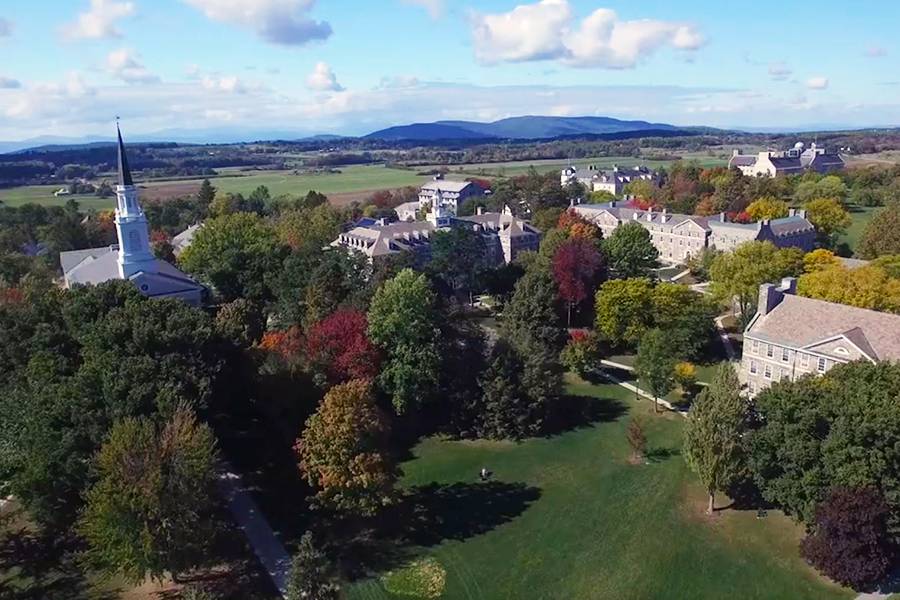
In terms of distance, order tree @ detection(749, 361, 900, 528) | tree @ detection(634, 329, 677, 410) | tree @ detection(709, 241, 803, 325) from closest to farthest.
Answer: tree @ detection(749, 361, 900, 528), tree @ detection(634, 329, 677, 410), tree @ detection(709, 241, 803, 325)

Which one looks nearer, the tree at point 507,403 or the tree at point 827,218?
the tree at point 507,403

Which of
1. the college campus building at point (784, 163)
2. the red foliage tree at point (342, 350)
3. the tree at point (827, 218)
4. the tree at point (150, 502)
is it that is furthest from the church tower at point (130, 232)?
the college campus building at point (784, 163)

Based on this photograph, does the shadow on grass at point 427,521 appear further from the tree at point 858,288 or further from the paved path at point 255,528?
the tree at point 858,288

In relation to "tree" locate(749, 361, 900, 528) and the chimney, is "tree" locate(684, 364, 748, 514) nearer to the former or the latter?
"tree" locate(749, 361, 900, 528)

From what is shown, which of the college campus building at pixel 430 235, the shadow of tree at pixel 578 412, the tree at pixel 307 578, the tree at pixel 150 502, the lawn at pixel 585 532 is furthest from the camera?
the college campus building at pixel 430 235

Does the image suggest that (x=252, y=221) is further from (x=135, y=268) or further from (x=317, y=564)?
(x=317, y=564)

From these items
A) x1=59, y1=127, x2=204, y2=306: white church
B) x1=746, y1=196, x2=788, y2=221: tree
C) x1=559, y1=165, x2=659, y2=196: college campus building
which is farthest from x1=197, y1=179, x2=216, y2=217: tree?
x1=746, y1=196, x2=788, y2=221: tree
